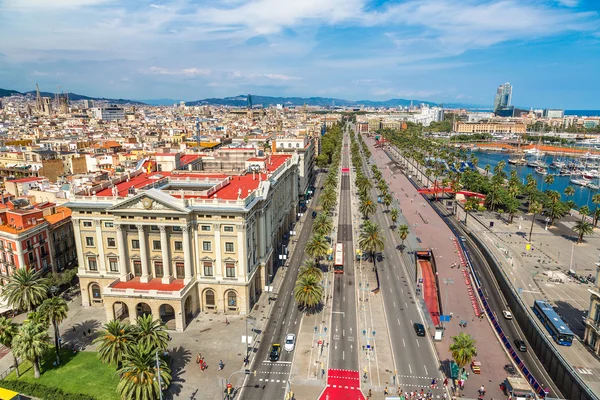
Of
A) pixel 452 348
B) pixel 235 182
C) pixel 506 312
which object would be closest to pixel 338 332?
pixel 452 348

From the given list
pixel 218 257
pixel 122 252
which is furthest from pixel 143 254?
pixel 218 257

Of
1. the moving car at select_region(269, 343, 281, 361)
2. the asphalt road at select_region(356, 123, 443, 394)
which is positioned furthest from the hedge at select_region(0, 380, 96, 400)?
the asphalt road at select_region(356, 123, 443, 394)

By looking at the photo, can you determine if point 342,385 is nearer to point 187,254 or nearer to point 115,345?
point 115,345

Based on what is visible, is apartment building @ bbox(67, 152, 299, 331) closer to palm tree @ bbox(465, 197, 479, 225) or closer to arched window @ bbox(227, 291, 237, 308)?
arched window @ bbox(227, 291, 237, 308)

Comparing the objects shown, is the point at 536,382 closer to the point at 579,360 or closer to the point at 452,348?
the point at 579,360

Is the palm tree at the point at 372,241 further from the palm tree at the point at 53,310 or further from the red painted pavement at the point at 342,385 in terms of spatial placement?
the palm tree at the point at 53,310
